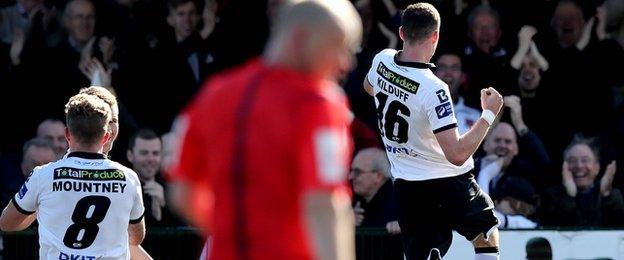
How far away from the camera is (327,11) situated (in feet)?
14.4

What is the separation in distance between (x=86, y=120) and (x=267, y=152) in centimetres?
294

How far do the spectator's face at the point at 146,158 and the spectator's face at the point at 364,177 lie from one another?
5.18 ft

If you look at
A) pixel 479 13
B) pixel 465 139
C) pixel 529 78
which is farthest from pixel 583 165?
pixel 465 139

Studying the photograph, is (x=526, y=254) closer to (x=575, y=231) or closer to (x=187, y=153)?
(x=575, y=231)

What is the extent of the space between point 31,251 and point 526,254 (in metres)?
3.55

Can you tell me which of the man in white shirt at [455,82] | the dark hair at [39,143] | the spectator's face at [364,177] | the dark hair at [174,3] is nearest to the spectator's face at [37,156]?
the dark hair at [39,143]

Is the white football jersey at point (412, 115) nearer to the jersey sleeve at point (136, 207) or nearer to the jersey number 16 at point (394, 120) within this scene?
the jersey number 16 at point (394, 120)

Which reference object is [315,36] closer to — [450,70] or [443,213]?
[443,213]

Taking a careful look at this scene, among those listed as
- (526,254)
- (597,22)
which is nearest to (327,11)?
(526,254)

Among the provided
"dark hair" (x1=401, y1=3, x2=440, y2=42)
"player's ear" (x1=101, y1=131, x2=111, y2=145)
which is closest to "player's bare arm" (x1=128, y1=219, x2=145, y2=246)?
"player's ear" (x1=101, y1=131, x2=111, y2=145)

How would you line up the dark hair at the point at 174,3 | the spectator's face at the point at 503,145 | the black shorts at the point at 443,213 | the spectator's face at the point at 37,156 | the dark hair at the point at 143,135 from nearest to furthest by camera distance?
the black shorts at the point at 443,213
the spectator's face at the point at 37,156
the dark hair at the point at 143,135
the spectator's face at the point at 503,145
the dark hair at the point at 174,3

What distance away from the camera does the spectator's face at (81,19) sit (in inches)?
510

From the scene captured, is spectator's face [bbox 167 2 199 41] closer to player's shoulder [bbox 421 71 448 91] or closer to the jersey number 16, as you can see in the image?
the jersey number 16

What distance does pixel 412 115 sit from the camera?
8.70 meters
